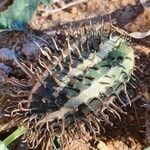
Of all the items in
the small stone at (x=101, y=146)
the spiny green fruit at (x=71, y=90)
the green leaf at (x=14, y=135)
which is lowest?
the small stone at (x=101, y=146)

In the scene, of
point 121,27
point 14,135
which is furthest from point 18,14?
point 14,135

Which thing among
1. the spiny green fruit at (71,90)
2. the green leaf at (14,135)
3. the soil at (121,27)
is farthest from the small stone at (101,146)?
the green leaf at (14,135)

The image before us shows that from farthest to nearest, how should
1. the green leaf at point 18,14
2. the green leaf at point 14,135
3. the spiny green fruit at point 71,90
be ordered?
1. the green leaf at point 18,14
2. the green leaf at point 14,135
3. the spiny green fruit at point 71,90

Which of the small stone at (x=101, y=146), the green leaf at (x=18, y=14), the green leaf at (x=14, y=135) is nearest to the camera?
the green leaf at (x=14, y=135)

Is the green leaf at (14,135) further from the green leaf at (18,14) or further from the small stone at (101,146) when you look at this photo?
the green leaf at (18,14)

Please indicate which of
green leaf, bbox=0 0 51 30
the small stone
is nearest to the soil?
the small stone

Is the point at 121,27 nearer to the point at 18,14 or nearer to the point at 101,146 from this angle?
the point at 18,14

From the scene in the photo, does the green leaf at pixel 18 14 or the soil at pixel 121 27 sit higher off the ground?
the green leaf at pixel 18 14
